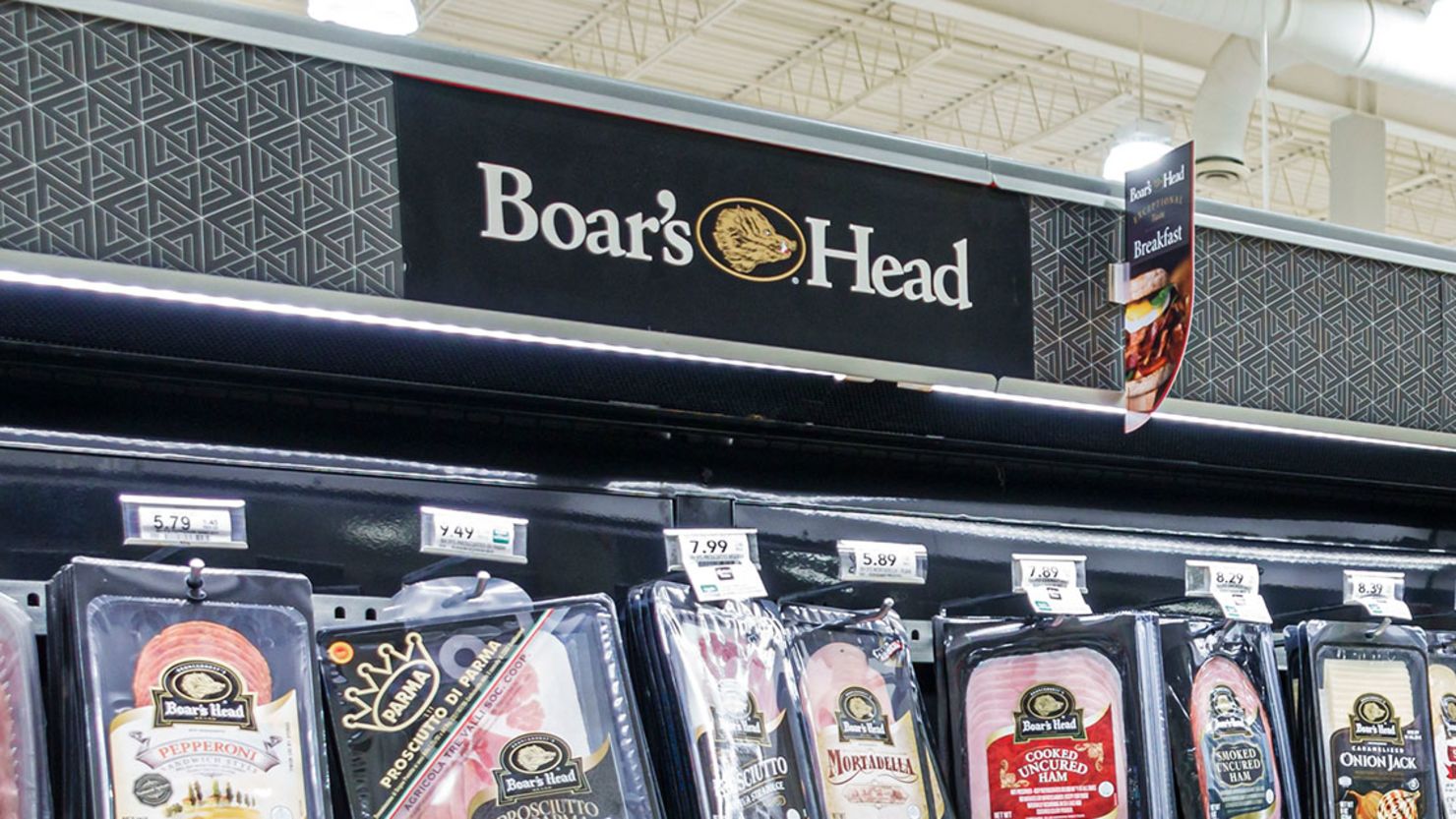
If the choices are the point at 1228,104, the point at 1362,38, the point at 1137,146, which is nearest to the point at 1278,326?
the point at 1362,38

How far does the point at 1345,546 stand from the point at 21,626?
2132 millimetres

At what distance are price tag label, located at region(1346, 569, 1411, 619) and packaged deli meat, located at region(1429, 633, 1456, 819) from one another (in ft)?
0.22

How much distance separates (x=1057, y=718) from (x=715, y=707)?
53cm

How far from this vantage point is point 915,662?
2244 mm

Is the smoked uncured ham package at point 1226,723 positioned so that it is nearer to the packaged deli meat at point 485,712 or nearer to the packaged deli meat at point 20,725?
the packaged deli meat at point 485,712

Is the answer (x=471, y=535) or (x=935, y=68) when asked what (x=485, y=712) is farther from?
(x=935, y=68)

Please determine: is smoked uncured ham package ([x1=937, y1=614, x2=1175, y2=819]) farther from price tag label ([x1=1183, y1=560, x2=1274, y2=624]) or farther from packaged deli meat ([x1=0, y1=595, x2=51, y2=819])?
packaged deli meat ([x1=0, y1=595, x2=51, y2=819])

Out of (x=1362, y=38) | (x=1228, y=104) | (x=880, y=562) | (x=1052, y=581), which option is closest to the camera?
(x=880, y=562)

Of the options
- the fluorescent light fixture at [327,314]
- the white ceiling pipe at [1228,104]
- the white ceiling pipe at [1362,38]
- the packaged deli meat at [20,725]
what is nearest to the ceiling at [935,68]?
the white ceiling pipe at [1228,104]

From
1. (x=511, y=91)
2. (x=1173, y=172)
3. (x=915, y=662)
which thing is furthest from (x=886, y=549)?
(x=511, y=91)

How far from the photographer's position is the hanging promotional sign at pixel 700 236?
1713 millimetres

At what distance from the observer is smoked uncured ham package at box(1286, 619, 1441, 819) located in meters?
2.35

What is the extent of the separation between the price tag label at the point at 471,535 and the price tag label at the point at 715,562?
0.18 meters

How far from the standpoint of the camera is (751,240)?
1901 mm
